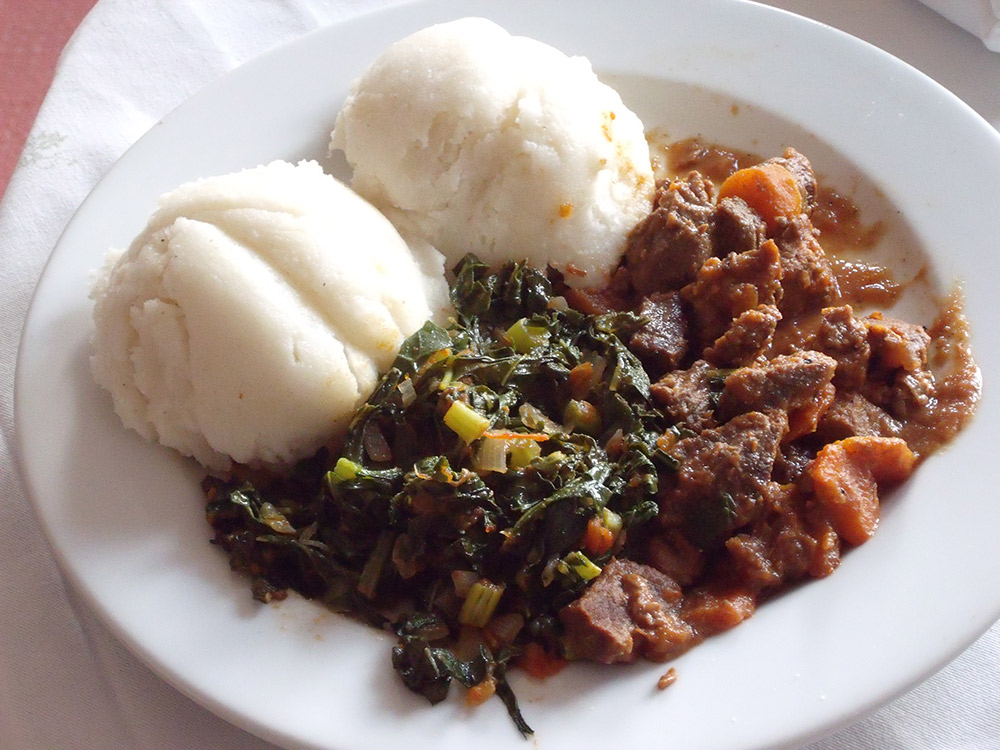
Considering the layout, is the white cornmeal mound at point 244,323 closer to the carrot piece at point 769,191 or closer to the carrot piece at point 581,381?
the carrot piece at point 581,381

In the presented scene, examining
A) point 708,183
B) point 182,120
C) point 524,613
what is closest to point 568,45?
point 708,183

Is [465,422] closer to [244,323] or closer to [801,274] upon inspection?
[244,323]

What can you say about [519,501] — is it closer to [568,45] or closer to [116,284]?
[116,284]

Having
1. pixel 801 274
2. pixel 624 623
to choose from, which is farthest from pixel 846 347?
pixel 624 623

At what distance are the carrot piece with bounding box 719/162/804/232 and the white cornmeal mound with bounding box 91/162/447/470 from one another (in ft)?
5.14

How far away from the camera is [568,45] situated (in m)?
4.43

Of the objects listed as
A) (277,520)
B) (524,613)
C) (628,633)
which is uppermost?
(628,633)

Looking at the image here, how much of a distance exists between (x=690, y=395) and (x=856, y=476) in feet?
2.02

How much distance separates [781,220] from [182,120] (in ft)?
8.49

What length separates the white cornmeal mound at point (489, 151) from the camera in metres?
3.75

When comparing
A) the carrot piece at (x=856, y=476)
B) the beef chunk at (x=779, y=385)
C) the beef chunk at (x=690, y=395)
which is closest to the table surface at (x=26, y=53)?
the beef chunk at (x=690, y=395)

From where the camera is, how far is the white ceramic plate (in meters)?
2.59

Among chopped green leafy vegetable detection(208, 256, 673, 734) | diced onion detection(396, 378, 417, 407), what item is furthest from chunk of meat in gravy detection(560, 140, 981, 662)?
diced onion detection(396, 378, 417, 407)

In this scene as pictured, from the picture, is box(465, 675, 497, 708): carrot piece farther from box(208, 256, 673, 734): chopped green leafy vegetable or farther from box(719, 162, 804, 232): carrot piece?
box(719, 162, 804, 232): carrot piece
